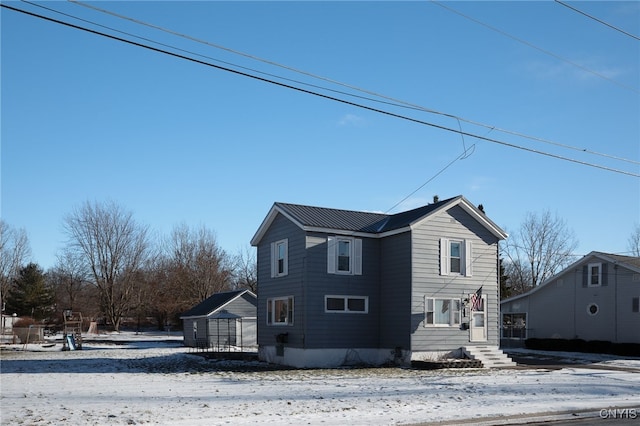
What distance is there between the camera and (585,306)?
3844cm

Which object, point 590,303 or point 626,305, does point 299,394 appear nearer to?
point 626,305

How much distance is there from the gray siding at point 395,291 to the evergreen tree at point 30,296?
5798 cm

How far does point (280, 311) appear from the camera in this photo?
28859 mm

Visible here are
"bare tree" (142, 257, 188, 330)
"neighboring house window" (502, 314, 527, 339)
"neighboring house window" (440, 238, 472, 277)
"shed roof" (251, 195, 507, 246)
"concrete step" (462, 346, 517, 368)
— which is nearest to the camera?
"concrete step" (462, 346, 517, 368)

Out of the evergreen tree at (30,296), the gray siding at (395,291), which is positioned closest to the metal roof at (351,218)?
the gray siding at (395,291)

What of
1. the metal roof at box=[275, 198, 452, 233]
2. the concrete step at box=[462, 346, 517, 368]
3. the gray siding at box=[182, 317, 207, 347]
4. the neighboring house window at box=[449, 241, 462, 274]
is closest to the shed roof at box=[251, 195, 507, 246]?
the metal roof at box=[275, 198, 452, 233]

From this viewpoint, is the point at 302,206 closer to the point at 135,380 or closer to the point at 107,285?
the point at 135,380

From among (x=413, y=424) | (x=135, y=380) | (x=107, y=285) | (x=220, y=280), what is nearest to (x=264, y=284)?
(x=135, y=380)

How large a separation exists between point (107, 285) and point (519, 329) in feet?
163

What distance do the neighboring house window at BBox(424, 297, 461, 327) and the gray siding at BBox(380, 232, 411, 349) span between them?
0.96 meters

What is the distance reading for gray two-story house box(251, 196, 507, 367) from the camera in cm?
2636

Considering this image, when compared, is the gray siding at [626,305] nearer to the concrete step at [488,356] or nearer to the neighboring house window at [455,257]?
the concrete step at [488,356]

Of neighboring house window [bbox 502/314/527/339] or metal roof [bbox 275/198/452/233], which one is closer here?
metal roof [bbox 275/198/452/233]

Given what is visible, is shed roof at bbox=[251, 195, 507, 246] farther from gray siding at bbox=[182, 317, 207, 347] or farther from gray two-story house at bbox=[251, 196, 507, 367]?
gray siding at bbox=[182, 317, 207, 347]
